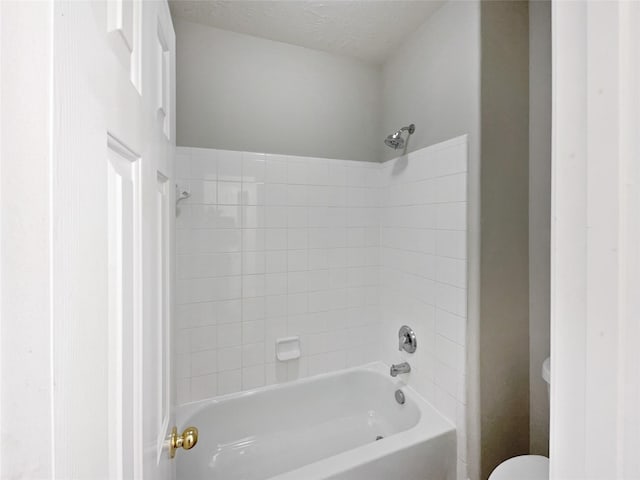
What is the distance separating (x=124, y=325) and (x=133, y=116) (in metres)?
0.30

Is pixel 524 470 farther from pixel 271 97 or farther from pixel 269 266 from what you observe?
pixel 271 97

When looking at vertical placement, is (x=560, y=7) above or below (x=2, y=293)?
above

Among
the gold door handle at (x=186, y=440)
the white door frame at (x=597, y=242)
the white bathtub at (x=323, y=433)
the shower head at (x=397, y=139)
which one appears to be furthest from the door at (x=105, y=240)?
the shower head at (x=397, y=139)

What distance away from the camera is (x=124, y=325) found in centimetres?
39

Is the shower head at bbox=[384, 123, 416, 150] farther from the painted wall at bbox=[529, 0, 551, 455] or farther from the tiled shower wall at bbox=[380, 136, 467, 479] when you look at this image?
the painted wall at bbox=[529, 0, 551, 455]

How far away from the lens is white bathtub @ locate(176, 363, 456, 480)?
4.01ft

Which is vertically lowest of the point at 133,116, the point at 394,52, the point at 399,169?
the point at 133,116

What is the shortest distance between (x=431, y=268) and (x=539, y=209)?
1.84 ft

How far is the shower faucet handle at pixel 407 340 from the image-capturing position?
5.38ft

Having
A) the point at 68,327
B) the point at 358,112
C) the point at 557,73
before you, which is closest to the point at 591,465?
the point at 557,73

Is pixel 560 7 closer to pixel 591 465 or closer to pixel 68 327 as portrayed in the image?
pixel 591 465

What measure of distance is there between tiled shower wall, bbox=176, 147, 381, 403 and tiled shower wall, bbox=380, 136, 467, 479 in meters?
0.17

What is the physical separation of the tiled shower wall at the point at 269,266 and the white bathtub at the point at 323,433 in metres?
0.11

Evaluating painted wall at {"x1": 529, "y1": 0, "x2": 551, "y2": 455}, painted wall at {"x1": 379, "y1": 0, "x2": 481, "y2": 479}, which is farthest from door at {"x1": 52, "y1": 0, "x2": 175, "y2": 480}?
painted wall at {"x1": 529, "y1": 0, "x2": 551, "y2": 455}
